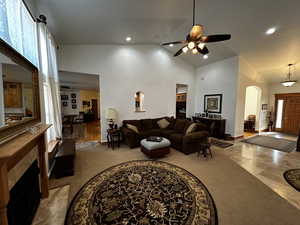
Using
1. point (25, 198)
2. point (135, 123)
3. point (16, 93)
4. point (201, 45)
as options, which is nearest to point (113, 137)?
point (135, 123)

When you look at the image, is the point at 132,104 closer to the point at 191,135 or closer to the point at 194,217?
the point at 191,135

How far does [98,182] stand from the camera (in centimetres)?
250


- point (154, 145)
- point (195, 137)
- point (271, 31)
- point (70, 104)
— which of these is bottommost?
point (154, 145)

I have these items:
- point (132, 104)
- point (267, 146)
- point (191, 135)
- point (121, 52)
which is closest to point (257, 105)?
point (267, 146)

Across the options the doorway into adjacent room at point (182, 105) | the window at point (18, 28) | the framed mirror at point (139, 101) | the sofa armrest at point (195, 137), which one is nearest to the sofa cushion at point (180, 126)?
the sofa armrest at point (195, 137)

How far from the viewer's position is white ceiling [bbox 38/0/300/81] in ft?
9.53

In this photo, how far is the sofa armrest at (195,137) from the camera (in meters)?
3.89

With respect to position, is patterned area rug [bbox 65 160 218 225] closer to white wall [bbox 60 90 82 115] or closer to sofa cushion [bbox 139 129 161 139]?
sofa cushion [bbox 139 129 161 139]

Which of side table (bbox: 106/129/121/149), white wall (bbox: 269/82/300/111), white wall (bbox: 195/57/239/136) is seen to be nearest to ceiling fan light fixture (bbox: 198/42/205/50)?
white wall (bbox: 195/57/239/136)

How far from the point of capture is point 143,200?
2.04 m

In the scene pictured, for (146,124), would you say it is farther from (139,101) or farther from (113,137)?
(113,137)

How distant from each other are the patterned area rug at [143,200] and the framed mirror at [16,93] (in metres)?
1.36

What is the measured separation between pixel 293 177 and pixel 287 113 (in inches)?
235

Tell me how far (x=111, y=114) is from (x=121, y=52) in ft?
8.06
